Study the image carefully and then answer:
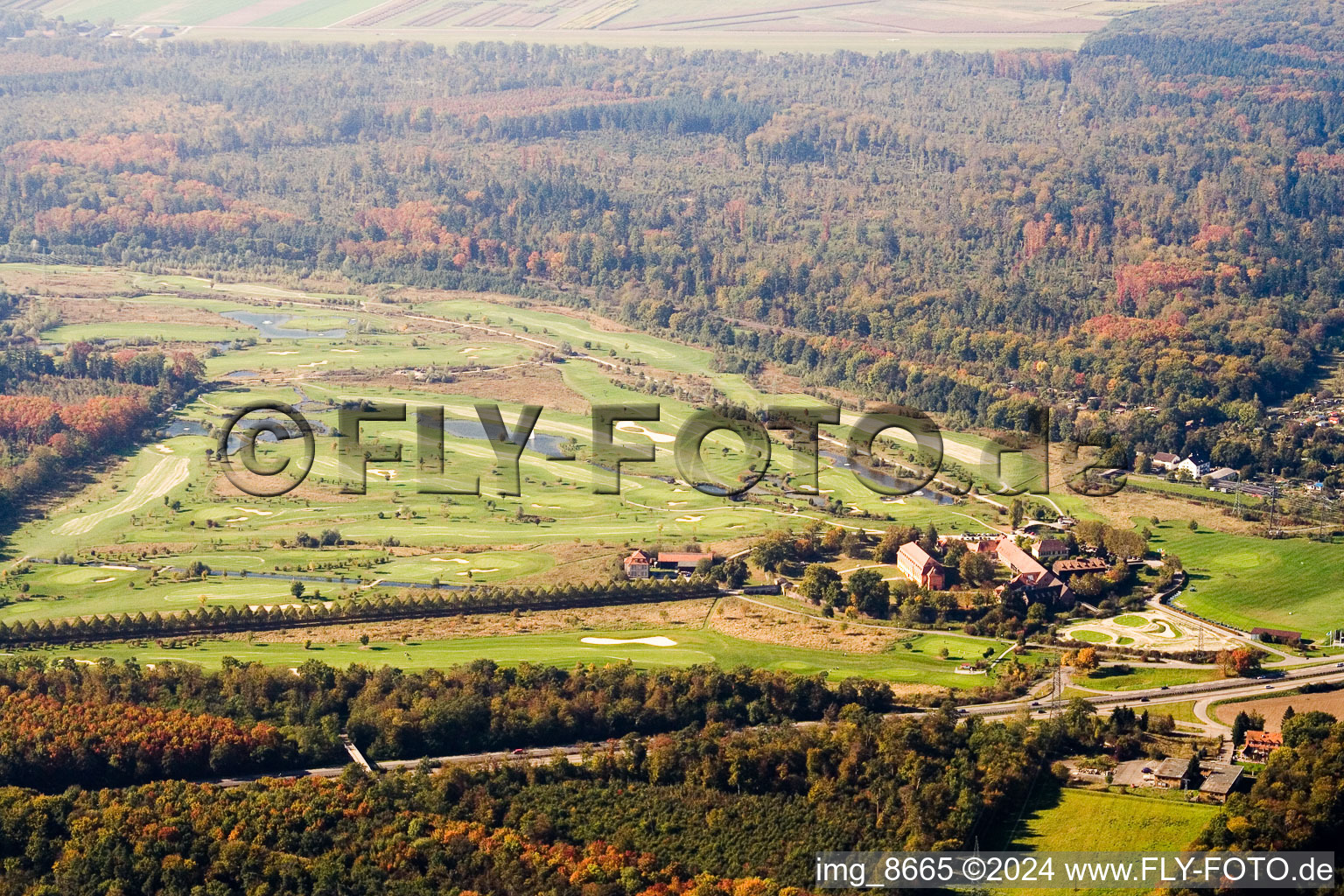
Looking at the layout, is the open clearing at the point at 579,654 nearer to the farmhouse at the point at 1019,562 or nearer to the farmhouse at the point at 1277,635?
the farmhouse at the point at 1019,562

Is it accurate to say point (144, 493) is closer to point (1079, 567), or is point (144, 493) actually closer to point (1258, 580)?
point (1079, 567)

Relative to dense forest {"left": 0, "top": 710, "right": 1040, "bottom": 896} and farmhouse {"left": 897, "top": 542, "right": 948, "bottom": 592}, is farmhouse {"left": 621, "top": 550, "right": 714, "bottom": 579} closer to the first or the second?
farmhouse {"left": 897, "top": 542, "right": 948, "bottom": 592}

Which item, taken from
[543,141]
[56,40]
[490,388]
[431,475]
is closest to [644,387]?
[490,388]

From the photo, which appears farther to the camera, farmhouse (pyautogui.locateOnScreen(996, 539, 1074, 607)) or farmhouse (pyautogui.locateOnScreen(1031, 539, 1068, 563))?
farmhouse (pyautogui.locateOnScreen(1031, 539, 1068, 563))

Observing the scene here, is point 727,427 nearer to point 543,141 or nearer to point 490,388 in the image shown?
point 490,388

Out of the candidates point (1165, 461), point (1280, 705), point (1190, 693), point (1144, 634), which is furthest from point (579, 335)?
point (1280, 705)

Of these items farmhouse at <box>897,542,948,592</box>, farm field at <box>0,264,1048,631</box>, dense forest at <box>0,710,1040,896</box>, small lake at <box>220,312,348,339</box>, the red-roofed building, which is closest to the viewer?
dense forest at <box>0,710,1040,896</box>

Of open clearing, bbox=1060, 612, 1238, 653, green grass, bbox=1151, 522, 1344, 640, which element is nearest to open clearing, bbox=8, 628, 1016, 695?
open clearing, bbox=1060, 612, 1238, 653
